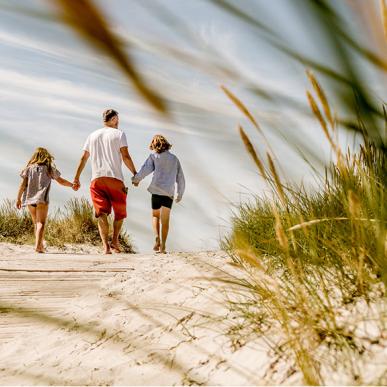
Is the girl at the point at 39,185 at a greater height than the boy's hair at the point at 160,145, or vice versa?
the boy's hair at the point at 160,145

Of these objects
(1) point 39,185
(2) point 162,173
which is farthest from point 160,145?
(1) point 39,185

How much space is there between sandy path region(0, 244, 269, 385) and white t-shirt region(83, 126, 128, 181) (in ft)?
6.52

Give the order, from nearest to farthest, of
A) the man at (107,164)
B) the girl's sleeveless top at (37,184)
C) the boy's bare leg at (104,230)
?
the man at (107,164)
the boy's bare leg at (104,230)
the girl's sleeveless top at (37,184)

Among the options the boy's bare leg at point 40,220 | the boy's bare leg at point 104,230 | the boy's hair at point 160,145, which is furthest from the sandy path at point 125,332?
the boy's hair at point 160,145

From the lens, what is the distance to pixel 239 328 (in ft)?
5.93

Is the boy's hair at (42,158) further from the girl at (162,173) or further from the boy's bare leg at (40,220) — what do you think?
the girl at (162,173)

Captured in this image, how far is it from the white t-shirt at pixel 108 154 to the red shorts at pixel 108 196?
96 mm

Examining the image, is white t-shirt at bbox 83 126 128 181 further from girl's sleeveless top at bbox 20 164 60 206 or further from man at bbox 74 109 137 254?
girl's sleeveless top at bbox 20 164 60 206

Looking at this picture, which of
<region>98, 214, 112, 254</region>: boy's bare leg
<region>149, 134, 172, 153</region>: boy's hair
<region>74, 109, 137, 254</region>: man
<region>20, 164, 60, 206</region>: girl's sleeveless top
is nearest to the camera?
<region>74, 109, 137, 254</region>: man

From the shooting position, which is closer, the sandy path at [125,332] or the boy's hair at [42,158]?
the sandy path at [125,332]

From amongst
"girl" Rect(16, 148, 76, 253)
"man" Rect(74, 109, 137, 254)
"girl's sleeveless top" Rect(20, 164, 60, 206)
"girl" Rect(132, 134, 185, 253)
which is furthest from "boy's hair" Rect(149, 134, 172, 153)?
"girl's sleeveless top" Rect(20, 164, 60, 206)

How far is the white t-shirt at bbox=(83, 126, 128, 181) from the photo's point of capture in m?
6.33

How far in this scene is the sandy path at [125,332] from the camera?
1642 millimetres

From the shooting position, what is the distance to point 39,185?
682cm
